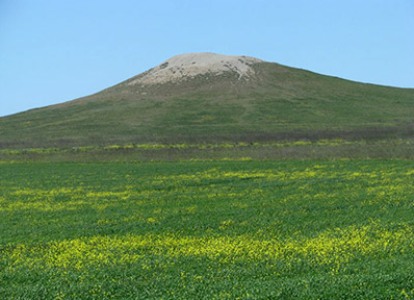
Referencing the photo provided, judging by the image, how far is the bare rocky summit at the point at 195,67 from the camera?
151 m

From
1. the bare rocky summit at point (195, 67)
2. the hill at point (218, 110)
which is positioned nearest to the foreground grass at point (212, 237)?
the hill at point (218, 110)

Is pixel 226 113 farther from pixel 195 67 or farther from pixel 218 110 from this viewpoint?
pixel 195 67

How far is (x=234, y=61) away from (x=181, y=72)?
56.2 ft

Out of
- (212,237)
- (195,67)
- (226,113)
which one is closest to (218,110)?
(226,113)

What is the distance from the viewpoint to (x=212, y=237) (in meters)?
22.1

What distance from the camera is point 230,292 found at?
15.0 metres

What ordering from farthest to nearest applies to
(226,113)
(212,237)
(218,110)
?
(218,110), (226,113), (212,237)

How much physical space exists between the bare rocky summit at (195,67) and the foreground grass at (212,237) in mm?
109874

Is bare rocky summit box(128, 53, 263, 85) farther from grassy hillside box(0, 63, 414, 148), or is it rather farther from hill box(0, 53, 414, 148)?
grassy hillside box(0, 63, 414, 148)

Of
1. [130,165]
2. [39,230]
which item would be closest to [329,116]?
[130,165]

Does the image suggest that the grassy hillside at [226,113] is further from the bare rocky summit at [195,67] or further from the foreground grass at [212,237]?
the foreground grass at [212,237]

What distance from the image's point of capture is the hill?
87.8 metres

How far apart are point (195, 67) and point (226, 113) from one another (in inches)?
1829

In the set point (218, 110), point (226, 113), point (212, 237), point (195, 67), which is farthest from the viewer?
point (195, 67)
